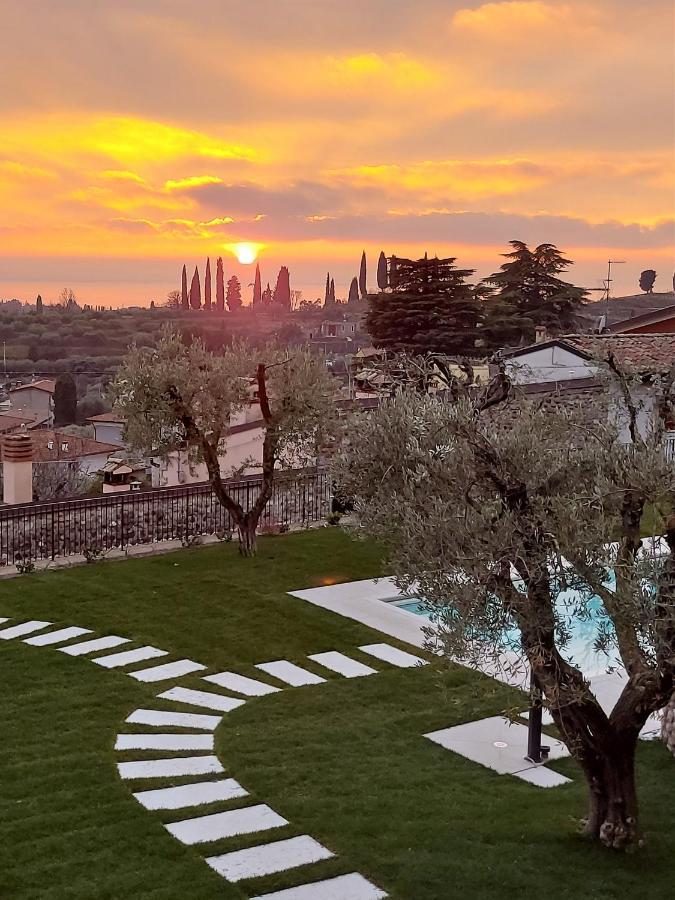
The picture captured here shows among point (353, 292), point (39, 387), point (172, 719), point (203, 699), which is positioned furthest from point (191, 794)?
point (353, 292)

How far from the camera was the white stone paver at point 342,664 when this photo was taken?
38.7 ft

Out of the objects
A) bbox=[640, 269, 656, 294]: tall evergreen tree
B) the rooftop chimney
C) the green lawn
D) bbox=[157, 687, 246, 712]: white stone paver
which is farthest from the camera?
bbox=[640, 269, 656, 294]: tall evergreen tree

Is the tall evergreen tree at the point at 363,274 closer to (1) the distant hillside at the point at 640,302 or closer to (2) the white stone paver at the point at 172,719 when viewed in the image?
(1) the distant hillside at the point at 640,302

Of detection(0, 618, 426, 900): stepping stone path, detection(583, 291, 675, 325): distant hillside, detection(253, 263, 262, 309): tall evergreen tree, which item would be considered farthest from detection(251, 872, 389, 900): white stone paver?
detection(253, 263, 262, 309): tall evergreen tree

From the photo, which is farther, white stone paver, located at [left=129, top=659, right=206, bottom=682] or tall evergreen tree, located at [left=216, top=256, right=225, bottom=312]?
tall evergreen tree, located at [left=216, top=256, right=225, bottom=312]

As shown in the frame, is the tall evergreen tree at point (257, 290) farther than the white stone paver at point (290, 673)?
Yes

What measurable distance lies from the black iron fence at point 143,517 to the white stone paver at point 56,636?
3.69 m

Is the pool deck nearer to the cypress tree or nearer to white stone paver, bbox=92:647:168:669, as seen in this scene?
white stone paver, bbox=92:647:168:669

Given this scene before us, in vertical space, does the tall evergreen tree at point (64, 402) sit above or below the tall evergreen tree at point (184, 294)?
below

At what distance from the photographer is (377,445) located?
26.0 feet

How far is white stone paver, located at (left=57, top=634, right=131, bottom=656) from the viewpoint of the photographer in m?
12.2

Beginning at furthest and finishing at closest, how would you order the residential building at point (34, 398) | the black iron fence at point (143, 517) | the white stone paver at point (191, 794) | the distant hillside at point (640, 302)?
the distant hillside at point (640, 302), the residential building at point (34, 398), the black iron fence at point (143, 517), the white stone paver at point (191, 794)

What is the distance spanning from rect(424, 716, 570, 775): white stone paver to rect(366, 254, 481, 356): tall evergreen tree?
35273mm

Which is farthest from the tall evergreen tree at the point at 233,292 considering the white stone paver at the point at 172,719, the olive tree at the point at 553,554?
the olive tree at the point at 553,554
